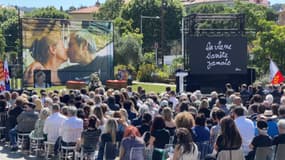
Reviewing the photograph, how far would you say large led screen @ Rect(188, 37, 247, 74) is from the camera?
27656 millimetres

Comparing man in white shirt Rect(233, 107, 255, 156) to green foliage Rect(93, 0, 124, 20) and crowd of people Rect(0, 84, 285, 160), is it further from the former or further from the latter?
green foliage Rect(93, 0, 124, 20)

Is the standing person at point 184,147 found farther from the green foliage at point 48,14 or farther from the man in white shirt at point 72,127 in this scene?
the green foliage at point 48,14

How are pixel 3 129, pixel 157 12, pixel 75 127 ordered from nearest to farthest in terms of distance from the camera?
pixel 75 127
pixel 3 129
pixel 157 12

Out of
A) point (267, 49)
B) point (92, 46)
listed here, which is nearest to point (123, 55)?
point (267, 49)

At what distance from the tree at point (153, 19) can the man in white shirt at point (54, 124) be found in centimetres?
6919

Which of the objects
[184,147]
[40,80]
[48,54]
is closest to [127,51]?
[48,54]

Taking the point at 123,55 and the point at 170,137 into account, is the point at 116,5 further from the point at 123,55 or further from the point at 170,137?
the point at 170,137

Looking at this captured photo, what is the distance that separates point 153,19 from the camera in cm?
8338

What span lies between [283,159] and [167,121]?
2771 millimetres

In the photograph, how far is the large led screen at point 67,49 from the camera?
37.6 metres

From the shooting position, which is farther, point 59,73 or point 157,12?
point 157,12

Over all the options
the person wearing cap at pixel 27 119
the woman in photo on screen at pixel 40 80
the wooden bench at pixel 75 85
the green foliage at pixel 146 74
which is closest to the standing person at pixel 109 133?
the person wearing cap at pixel 27 119

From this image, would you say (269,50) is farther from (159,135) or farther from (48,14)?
(48,14)

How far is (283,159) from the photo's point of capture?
10453 millimetres
